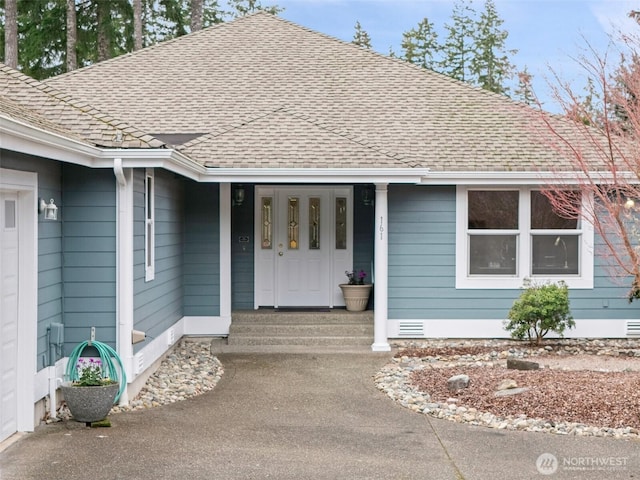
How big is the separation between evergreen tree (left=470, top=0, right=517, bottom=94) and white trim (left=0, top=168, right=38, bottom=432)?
28524 millimetres

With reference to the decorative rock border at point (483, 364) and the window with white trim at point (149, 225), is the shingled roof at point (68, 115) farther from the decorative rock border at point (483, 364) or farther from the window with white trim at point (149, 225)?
the decorative rock border at point (483, 364)

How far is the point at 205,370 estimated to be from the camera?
10086 mm

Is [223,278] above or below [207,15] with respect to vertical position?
below

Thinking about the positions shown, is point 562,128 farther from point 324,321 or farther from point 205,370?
point 205,370

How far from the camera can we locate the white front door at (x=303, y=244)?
12984 millimetres

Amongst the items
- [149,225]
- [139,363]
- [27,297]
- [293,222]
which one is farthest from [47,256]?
[293,222]

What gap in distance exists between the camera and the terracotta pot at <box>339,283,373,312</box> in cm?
1254

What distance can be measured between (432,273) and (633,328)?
10.2 feet

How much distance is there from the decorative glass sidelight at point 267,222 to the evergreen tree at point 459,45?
2274 centimetres

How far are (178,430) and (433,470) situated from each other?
2337mm

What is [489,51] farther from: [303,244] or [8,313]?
[8,313]

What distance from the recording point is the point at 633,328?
40.3 feet

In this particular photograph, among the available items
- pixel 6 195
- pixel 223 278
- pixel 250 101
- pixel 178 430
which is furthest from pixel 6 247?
pixel 250 101

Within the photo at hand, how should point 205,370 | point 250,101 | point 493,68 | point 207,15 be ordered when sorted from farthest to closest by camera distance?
point 493,68 < point 207,15 < point 250,101 < point 205,370
